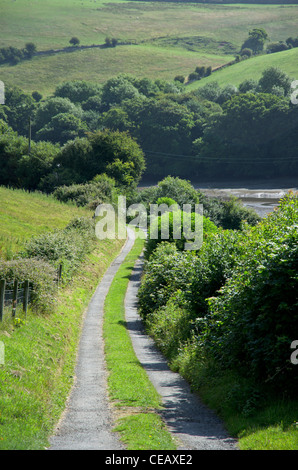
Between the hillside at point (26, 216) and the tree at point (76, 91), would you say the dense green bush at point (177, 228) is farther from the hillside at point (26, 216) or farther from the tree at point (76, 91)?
the tree at point (76, 91)

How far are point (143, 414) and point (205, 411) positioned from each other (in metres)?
2.15

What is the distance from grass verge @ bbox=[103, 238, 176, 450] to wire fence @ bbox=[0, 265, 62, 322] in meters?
4.37

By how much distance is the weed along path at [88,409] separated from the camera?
1270cm

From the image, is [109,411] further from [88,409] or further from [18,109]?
[18,109]

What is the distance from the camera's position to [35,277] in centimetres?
2589

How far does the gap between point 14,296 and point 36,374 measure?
5.30 m

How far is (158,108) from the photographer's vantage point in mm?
155875

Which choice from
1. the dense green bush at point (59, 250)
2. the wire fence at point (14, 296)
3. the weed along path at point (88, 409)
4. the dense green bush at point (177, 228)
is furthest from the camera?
the dense green bush at point (177, 228)

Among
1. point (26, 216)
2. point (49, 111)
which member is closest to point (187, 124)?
point (49, 111)

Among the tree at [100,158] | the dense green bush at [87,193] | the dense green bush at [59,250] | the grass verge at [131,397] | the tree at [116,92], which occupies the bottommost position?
the grass verge at [131,397]

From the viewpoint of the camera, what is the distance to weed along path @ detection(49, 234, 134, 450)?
12695mm

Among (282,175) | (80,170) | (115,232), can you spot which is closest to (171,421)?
(115,232)

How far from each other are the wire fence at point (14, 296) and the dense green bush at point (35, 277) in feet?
0.85

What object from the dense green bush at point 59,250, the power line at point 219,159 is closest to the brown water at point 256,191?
the power line at point 219,159
